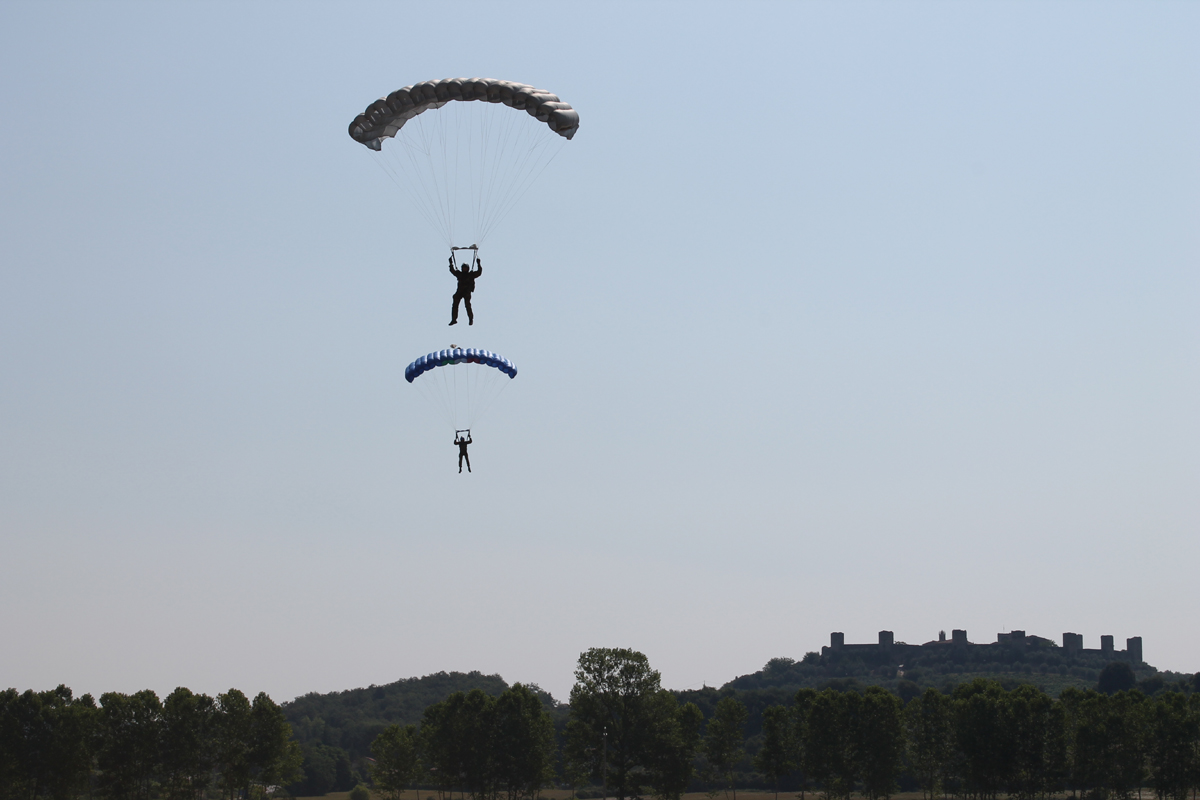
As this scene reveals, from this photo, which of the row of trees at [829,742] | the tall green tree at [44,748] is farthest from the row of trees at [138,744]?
the row of trees at [829,742]

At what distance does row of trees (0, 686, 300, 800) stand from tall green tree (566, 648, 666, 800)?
58.9 feet

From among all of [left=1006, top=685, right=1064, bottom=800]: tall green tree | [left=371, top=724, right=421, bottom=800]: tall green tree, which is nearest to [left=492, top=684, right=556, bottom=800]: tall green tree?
[left=371, top=724, right=421, bottom=800]: tall green tree

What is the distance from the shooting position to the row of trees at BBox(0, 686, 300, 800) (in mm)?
71812

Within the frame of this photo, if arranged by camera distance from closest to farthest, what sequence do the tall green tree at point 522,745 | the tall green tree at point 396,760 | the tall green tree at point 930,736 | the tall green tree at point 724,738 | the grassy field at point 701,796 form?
1. the tall green tree at point 930,736
2. the tall green tree at point 522,745
3. the tall green tree at point 396,760
4. the tall green tree at point 724,738
5. the grassy field at point 701,796

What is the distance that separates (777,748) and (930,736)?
9374 millimetres

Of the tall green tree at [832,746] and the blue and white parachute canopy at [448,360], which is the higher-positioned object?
the blue and white parachute canopy at [448,360]

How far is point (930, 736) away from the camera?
76.1 m

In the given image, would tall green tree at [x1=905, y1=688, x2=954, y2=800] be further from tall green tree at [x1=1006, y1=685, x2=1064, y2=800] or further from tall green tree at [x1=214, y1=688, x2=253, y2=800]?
tall green tree at [x1=214, y1=688, x2=253, y2=800]

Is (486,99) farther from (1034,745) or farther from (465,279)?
(1034,745)

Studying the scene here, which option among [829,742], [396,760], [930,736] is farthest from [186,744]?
[930,736]

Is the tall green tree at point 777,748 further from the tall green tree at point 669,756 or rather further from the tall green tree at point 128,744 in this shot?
the tall green tree at point 128,744

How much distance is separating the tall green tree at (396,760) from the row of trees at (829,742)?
86mm

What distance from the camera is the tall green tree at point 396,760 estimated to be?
263 ft

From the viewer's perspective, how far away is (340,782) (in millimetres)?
134875
